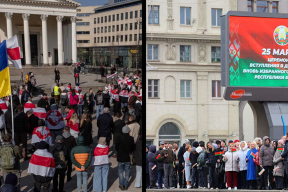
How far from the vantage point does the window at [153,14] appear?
84.0ft

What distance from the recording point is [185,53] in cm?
2628

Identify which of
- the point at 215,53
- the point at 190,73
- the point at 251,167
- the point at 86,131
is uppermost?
the point at 215,53

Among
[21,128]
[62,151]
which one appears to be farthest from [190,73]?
[62,151]

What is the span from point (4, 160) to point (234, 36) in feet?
44.7

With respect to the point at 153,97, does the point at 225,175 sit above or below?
below

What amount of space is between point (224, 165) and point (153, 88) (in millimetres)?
12003

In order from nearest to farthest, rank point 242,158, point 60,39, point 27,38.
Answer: point 242,158
point 27,38
point 60,39

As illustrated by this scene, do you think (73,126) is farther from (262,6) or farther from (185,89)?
(262,6)

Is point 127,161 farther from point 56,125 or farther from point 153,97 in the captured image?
point 153,97

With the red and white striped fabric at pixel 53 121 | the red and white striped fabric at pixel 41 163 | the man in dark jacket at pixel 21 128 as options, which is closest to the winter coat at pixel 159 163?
the red and white striped fabric at pixel 53 121

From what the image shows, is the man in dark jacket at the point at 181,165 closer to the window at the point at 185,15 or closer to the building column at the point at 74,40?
the window at the point at 185,15

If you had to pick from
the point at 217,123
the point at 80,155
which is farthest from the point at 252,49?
the point at 80,155

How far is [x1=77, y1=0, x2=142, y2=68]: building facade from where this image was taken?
247 feet

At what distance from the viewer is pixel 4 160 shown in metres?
10.9
